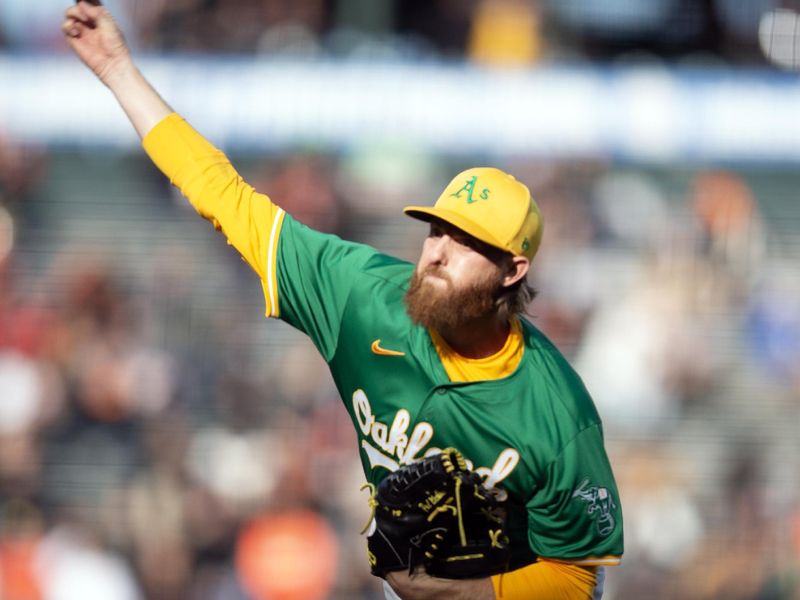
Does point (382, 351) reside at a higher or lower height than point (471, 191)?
lower

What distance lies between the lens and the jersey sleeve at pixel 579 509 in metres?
3.28

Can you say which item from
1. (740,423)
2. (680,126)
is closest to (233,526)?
(740,423)

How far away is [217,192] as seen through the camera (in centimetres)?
A: 345

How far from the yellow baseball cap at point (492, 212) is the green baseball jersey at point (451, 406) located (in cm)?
30

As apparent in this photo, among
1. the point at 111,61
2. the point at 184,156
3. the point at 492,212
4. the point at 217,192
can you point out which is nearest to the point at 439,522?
the point at 492,212

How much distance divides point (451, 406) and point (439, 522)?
0.32 m

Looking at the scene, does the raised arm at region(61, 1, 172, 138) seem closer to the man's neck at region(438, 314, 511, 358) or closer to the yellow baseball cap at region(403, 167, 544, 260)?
the yellow baseball cap at region(403, 167, 544, 260)

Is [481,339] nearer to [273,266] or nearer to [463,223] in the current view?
[463,223]

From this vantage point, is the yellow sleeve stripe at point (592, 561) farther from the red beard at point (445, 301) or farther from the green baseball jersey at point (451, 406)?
the red beard at point (445, 301)

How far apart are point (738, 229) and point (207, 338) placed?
372cm

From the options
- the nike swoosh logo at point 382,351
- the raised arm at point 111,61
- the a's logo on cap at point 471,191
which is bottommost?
the nike swoosh logo at point 382,351

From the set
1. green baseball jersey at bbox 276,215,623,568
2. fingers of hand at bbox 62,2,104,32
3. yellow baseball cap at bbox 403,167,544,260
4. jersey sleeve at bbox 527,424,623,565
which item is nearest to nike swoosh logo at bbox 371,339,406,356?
green baseball jersey at bbox 276,215,623,568

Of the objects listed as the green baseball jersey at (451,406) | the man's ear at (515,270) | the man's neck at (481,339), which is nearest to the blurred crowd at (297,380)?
the green baseball jersey at (451,406)

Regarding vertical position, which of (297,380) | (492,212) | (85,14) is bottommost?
(297,380)
